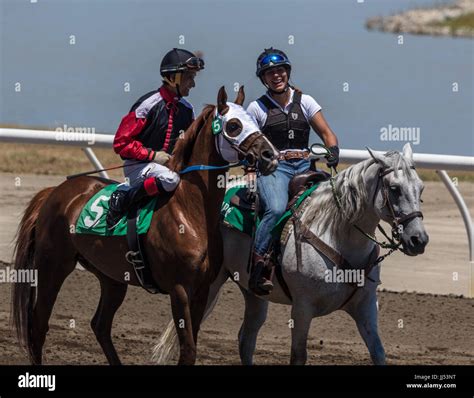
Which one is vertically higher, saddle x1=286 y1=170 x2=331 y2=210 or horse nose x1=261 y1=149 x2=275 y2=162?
horse nose x1=261 y1=149 x2=275 y2=162

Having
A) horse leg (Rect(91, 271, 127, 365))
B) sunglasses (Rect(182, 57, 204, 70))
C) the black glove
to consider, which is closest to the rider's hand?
sunglasses (Rect(182, 57, 204, 70))

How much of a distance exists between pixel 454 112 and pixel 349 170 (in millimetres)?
16814

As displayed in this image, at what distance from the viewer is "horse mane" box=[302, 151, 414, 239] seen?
7.75m

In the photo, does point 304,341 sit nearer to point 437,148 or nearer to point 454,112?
point 437,148

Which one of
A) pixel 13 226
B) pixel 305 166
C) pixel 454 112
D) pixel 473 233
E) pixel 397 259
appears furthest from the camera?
pixel 454 112

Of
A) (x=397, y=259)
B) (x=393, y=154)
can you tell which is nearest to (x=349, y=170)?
(x=393, y=154)

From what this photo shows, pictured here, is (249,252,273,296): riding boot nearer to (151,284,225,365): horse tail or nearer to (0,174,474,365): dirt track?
(151,284,225,365): horse tail

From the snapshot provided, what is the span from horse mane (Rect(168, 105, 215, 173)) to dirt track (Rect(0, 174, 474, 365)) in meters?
1.59

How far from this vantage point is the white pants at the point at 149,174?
25.8 feet

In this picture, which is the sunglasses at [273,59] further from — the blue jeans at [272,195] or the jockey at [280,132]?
the blue jeans at [272,195]

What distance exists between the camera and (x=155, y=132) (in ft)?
26.9

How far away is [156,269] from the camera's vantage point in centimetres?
789

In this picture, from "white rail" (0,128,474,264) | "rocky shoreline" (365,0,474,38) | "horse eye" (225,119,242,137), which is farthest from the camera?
"rocky shoreline" (365,0,474,38)

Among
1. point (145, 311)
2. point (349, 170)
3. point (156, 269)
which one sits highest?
point (349, 170)
